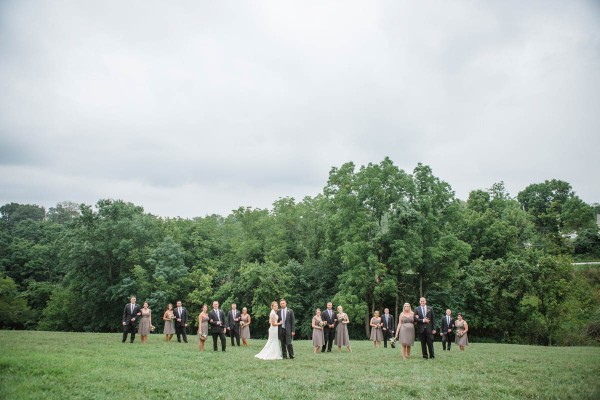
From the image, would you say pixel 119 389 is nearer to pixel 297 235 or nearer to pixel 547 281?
pixel 547 281

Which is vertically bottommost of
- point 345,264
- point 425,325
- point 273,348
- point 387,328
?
point 273,348

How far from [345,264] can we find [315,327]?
906 inches

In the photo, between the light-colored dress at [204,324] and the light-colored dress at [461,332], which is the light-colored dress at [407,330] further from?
the light-colored dress at [204,324]

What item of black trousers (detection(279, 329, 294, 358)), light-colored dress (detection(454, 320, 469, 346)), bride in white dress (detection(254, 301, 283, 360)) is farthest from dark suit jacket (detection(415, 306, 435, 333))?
light-colored dress (detection(454, 320, 469, 346))

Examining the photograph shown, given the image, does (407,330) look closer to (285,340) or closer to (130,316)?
(285,340)

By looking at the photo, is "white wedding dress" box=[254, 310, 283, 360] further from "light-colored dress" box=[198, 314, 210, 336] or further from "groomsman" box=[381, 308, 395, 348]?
"groomsman" box=[381, 308, 395, 348]

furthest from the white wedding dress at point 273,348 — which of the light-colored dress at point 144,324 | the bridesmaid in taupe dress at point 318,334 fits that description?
the light-colored dress at point 144,324

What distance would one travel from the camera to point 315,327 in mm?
20203

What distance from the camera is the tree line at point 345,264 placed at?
39750 millimetres

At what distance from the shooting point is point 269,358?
16625 mm

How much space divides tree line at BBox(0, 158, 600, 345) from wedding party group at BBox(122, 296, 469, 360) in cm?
1662

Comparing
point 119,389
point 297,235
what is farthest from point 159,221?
point 119,389

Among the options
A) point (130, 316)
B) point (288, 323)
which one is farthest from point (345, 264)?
point (288, 323)

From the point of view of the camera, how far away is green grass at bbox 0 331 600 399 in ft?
32.4
